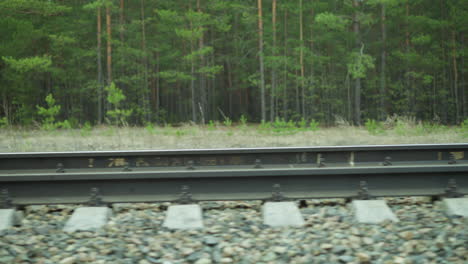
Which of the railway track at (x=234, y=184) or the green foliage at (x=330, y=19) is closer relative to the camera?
the railway track at (x=234, y=184)

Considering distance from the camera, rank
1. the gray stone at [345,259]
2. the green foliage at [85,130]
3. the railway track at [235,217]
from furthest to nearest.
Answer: the green foliage at [85,130]
the railway track at [235,217]
the gray stone at [345,259]

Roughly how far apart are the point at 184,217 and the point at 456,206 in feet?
10.0

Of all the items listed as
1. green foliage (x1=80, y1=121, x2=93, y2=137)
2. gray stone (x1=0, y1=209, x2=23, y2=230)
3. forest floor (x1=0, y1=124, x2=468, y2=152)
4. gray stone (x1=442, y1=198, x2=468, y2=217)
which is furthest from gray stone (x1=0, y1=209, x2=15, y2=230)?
green foliage (x1=80, y1=121, x2=93, y2=137)

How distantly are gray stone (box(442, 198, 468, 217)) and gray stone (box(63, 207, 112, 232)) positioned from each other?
3.85 m

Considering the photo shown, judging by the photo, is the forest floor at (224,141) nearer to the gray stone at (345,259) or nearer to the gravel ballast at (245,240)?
the gravel ballast at (245,240)

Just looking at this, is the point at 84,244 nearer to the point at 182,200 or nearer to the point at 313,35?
the point at 182,200

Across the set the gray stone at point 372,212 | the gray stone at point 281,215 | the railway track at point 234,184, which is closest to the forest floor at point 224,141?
the railway track at point 234,184

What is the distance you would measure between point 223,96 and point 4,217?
1688 inches

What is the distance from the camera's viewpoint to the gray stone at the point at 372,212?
4.05 meters

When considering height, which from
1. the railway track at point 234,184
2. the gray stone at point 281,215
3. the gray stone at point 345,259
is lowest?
the gray stone at point 345,259

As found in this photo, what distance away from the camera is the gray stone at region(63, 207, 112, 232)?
394 centimetres

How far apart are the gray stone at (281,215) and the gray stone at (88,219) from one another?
1.78m

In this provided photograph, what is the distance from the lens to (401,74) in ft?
127

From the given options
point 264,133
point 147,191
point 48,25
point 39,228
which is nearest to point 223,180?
point 147,191
